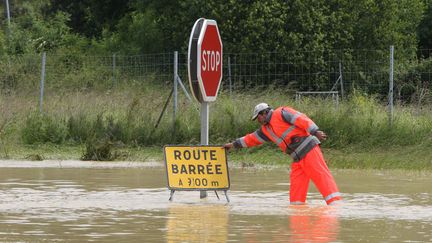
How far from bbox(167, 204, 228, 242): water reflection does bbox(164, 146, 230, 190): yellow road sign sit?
61 centimetres

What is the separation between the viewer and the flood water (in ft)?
38.7

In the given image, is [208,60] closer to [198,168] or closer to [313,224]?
[198,168]

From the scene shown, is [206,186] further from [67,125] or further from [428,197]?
[67,125]

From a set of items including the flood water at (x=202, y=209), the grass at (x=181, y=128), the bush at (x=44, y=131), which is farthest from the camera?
the bush at (x=44, y=131)

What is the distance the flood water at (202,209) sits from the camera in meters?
11.8

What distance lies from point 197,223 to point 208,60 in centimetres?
328

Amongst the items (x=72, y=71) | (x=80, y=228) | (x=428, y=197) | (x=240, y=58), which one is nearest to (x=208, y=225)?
(x=80, y=228)

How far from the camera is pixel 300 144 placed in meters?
15.0

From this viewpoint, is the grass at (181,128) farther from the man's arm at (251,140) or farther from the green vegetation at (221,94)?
the man's arm at (251,140)

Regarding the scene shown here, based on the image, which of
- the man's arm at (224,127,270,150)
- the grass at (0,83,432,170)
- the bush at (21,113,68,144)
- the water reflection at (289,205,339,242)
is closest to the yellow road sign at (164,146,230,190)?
the man's arm at (224,127,270,150)

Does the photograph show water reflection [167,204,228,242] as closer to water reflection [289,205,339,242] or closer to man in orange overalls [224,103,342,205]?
water reflection [289,205,339,242]

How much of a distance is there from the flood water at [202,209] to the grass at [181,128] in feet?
9.35

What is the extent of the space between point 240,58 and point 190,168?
22633mm

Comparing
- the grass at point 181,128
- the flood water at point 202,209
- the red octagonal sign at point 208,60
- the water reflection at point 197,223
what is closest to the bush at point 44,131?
the grass at point 181,128
